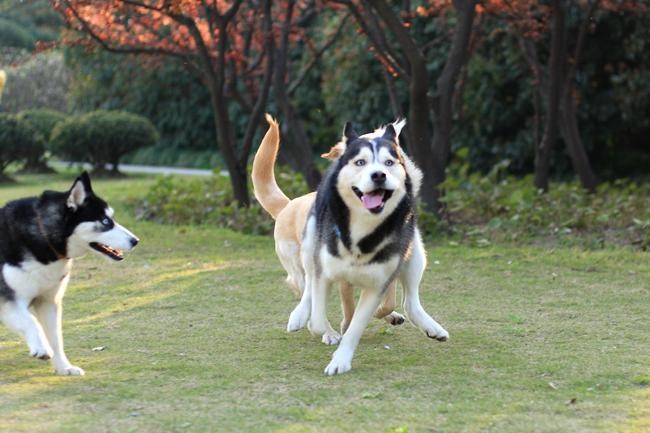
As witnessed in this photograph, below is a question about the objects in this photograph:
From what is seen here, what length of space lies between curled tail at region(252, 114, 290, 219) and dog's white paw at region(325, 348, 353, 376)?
1.98 metres

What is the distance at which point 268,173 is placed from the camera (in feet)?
24.3

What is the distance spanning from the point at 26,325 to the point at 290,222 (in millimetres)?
2068

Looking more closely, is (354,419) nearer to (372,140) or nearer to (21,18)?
(372,140)

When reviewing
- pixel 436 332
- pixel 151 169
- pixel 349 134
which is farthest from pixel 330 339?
pixel 151 169

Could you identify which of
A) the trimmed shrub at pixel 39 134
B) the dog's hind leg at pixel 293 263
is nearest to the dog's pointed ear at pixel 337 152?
the dog's hind leg at pixel 293 263

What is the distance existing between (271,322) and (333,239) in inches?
56.9

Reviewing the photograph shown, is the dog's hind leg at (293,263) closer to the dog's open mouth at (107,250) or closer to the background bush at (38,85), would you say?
the dog's open mouth at (107,250)

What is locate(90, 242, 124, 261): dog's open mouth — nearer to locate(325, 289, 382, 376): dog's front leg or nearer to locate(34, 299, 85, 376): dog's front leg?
locate(34, 299, 85, 376): dog's front leg

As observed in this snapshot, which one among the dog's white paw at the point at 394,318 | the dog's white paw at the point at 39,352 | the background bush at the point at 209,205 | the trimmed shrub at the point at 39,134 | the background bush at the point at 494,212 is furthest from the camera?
the trimmed shrub at the point at 39,134

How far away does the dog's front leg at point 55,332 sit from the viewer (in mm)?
5676

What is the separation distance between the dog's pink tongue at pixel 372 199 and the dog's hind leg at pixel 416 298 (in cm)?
74

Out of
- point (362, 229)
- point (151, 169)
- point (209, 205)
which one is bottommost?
point (151, 169)

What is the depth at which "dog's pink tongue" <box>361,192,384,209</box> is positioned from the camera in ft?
18.5

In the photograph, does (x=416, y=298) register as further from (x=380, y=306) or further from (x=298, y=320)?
(x=298, y=320)
